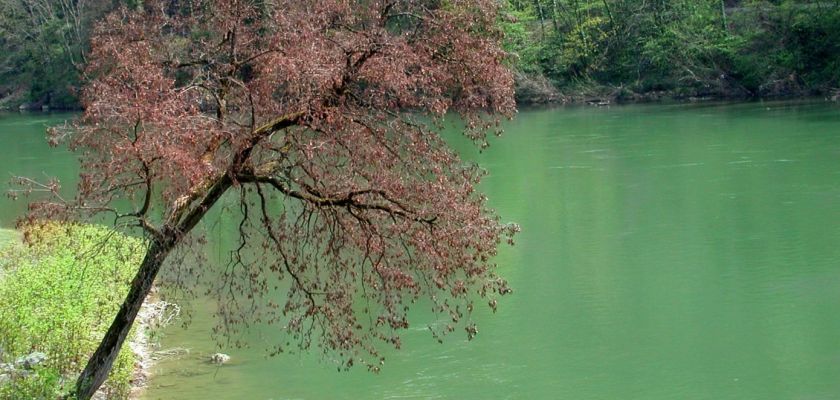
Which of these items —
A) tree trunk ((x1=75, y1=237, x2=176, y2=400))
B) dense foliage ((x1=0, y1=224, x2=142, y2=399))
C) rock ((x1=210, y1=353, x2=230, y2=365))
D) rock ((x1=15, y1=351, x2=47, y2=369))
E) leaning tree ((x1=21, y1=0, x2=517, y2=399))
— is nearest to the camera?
leaning tree ((x1=21, y1=0, x2=517, y2=399))

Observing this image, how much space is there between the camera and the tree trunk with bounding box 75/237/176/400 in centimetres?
764

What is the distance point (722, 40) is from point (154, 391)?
4002cm

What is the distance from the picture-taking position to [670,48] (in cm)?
4722

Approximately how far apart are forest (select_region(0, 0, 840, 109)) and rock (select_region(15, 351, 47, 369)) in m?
32.3

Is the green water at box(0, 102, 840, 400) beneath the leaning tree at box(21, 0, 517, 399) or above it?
beneath

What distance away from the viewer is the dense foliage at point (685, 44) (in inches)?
1716

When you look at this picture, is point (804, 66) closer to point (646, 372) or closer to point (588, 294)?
point (588, 294)

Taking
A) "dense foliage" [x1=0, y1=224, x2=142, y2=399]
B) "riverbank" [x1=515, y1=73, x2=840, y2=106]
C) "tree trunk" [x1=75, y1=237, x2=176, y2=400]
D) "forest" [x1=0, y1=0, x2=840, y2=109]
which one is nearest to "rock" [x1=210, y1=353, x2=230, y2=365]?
"dense foliage" [x1=0, y1=224, x2=142, y2=399]

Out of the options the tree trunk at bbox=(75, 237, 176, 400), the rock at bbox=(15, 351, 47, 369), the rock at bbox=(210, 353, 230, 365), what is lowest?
the rock at bbox=(210, 353, 230, 365)

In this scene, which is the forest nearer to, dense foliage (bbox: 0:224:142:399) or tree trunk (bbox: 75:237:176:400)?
dense foliage (bbox: 0:224:142:399)

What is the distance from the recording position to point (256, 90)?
780 cm

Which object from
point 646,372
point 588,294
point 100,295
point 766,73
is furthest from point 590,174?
point 766,73

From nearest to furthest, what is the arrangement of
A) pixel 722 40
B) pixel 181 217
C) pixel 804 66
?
pixel 181 217, pixel 804 66, pixel 722 40

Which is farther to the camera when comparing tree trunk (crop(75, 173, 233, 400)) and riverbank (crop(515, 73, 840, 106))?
riverbank (crop(515, 73, 840, 106))
